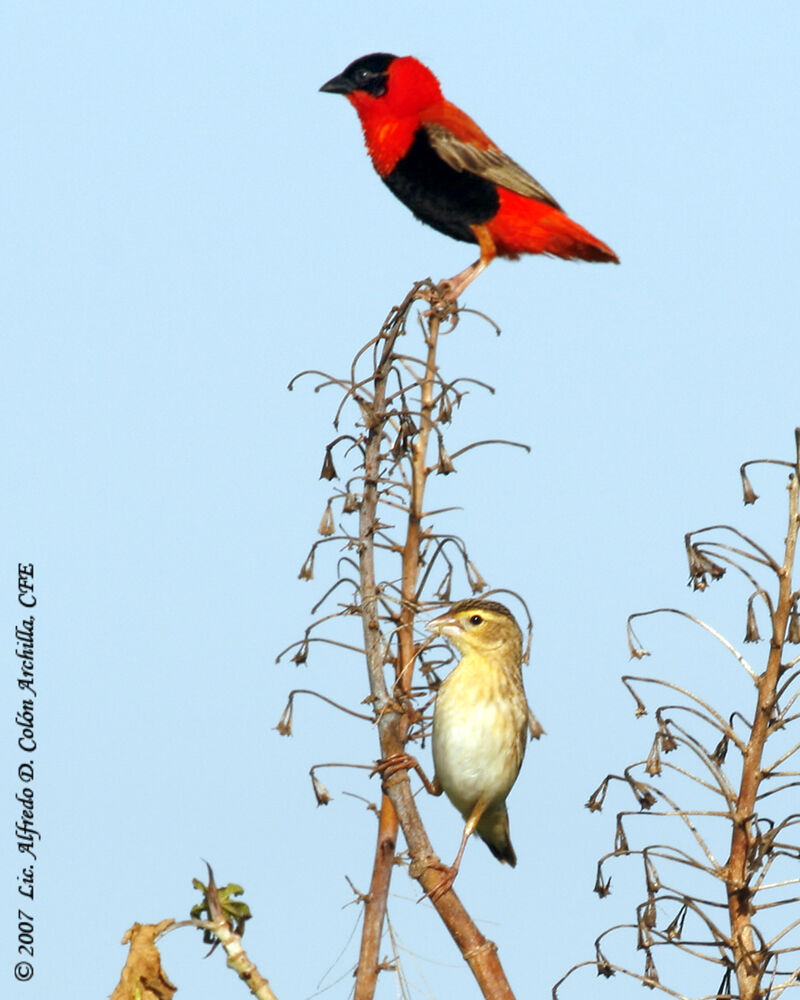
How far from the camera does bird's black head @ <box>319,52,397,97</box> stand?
9586mm

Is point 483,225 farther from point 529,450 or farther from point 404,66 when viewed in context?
point 529,450

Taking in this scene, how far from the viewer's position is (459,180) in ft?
30.2

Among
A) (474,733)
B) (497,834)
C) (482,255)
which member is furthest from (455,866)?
(482,255)

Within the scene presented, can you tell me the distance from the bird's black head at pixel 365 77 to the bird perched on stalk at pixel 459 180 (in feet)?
0.06

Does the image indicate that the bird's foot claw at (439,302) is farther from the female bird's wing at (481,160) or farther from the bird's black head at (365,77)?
the bird's black head at (365,77)

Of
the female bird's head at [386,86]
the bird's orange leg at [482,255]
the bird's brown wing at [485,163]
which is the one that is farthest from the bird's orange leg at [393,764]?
the female bird's head at [386,86]

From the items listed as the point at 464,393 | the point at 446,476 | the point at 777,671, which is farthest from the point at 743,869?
the point at 464,393

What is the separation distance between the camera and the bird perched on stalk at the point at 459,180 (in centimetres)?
915

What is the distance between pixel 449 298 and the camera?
531cm

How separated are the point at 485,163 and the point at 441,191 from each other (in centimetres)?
33

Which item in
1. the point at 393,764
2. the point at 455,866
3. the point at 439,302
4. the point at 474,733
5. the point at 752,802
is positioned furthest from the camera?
the point at 474,733

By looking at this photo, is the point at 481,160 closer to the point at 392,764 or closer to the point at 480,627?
the point at 480,627

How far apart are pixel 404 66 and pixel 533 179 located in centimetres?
119

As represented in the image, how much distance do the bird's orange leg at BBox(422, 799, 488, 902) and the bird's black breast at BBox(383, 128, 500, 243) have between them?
14.8 feet
